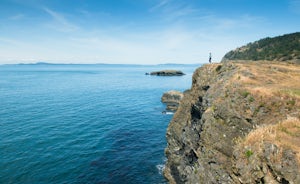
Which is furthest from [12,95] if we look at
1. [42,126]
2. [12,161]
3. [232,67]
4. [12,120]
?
[232,67]

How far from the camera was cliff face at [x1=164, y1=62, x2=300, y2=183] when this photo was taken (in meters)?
12.9

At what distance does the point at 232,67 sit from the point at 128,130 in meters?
30.4

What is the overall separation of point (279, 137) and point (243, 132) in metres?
4.78

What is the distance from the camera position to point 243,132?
59.5ft

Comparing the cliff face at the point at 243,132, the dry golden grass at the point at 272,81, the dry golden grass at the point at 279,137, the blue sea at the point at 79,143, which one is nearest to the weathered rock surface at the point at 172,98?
the blue sea at the point at 79,143

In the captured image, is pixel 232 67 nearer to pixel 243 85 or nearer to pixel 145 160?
pixel 243 85

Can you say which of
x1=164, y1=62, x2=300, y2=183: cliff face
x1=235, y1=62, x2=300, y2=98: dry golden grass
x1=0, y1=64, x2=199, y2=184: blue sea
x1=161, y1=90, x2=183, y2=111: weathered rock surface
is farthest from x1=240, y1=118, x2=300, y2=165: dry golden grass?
x1=161, y1=90, x2=183, y2=111: weathered rock surface

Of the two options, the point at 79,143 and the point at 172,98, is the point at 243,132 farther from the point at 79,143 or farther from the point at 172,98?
the point at 172,98

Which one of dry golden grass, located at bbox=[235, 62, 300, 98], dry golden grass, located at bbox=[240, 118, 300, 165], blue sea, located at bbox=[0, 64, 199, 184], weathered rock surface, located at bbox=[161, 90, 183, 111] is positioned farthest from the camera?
weathered rock surface, located at bbox=[161, 90, 183, 111]

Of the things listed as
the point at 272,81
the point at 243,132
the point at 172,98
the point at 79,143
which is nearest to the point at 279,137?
the point at 243,132

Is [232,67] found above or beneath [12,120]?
above

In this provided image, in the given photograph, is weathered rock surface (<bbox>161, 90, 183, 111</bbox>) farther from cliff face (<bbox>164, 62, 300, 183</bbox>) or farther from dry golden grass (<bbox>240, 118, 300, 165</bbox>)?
dry golden grass (<bbox>240, 118, 300, 165</bbox>)

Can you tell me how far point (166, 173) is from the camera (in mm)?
31906

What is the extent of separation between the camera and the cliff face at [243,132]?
12891mm
